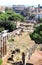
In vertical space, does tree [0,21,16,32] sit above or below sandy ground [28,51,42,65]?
below

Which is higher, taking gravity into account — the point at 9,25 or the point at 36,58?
the point at 36,58

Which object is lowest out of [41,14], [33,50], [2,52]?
[41,14]

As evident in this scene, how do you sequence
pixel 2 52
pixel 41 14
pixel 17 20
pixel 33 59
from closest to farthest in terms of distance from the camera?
pixel 33 59, pixel 2 52, pixel 17 20, pixel 41 14

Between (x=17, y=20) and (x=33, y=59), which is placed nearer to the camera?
(x=33, y=59)

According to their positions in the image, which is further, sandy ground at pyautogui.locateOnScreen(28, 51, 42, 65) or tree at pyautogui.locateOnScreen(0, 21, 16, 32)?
tree at pyautogui.locateOnScreen(0, 21, 16, 32)

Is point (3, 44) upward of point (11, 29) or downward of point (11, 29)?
upward

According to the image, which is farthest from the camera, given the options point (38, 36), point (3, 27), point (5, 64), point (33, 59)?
point (3, 27)

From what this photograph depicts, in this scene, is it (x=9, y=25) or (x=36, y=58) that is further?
(x=9, y=25)

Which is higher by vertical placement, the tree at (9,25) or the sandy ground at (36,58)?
the sandy ground at (36,58)

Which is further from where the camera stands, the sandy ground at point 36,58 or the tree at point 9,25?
the tree at point 9,25

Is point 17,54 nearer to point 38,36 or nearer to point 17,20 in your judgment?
point 38,36

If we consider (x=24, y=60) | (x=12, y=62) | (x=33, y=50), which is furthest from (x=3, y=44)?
(x=24, y=60)
